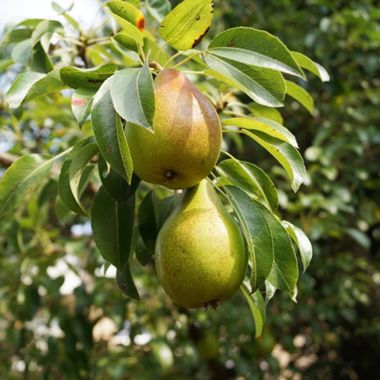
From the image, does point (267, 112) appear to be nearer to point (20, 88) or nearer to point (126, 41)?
point (126, 41)

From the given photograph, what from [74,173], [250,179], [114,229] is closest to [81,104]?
[74,173]

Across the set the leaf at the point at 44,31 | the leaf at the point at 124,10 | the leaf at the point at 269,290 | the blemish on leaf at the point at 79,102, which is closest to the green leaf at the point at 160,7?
the leaf at the point at 44,31

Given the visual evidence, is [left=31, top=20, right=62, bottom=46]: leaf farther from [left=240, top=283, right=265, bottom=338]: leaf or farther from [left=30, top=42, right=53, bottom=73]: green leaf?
[left=240, top=283, right=265, bottom=338]: leaf

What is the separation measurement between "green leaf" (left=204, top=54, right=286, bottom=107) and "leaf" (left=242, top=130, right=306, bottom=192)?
0.09m

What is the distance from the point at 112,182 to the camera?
0.90m

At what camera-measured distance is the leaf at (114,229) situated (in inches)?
37.2

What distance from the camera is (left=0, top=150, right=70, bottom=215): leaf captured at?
1.05m

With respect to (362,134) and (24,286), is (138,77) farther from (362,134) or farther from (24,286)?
(362,134)

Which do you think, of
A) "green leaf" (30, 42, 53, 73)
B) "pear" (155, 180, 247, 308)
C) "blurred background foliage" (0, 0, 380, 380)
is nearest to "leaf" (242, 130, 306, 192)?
"pear" (155, 180, 247, 308)

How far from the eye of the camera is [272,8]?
10.1 ft

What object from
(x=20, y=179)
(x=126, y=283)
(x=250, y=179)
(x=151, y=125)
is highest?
(x=151, y=125)

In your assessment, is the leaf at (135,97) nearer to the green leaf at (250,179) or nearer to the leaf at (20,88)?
the leaf at (20,88)

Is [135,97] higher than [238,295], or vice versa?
[135,97]

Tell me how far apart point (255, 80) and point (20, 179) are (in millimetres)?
498
